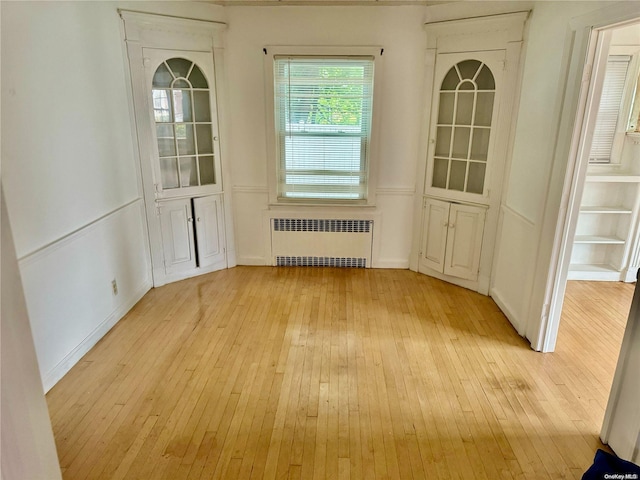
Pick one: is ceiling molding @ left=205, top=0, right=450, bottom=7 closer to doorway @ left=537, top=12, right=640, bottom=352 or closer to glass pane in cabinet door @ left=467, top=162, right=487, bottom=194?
glass pane in cabinet door @ left=467, top=162, right=487, bottom=194

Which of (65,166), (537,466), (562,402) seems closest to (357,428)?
(537,466)

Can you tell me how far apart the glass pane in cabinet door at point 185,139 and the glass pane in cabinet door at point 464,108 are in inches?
107

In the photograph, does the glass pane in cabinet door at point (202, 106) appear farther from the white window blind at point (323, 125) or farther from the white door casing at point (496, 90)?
the white door casing at point (496, 90)

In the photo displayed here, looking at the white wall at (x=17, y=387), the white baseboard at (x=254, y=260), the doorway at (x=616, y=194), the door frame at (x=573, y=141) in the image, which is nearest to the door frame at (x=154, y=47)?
the white baseboard at (x=254, y=260)

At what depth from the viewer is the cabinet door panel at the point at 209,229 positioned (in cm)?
445

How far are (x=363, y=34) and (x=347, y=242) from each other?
2.21 m

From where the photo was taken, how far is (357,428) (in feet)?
7.86

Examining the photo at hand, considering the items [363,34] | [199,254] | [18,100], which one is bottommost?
[199,254]

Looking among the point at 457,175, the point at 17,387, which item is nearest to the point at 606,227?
the point at 457,175

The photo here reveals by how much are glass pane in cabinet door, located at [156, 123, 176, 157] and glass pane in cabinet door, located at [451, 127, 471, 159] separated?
2847 millimetres

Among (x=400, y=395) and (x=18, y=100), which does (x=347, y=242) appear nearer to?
(x=400, y=395)

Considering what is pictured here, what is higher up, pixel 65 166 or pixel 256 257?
pixel 65 166

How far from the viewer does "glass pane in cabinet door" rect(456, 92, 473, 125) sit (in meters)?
4.02

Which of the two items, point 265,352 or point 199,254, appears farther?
point 199,254
